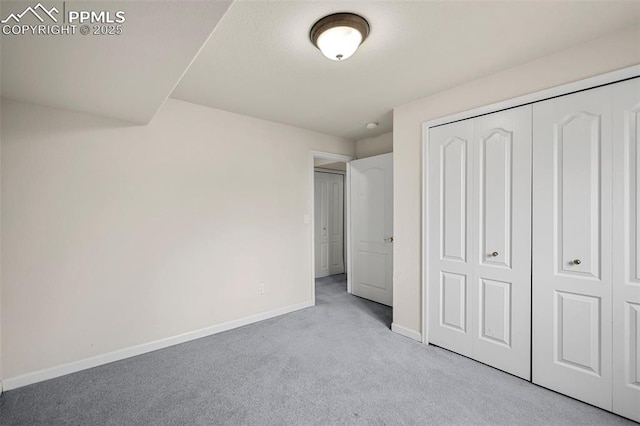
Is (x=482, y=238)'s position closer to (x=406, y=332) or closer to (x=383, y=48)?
(x=406, y=332)

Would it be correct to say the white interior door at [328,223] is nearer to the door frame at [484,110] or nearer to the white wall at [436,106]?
the white wall at [436,106]

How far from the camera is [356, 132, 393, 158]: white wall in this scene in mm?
4098

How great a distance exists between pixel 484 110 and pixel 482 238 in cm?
111

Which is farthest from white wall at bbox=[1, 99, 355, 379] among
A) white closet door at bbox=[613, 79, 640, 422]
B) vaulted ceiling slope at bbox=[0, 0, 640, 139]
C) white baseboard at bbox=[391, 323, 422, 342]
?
white closet door at bbox=[613, 79, 640, 422]

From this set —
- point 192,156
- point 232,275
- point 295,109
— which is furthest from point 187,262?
point 295,109

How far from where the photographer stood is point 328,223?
572 centimetres

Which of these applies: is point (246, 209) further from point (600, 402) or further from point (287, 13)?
point (600, 402)

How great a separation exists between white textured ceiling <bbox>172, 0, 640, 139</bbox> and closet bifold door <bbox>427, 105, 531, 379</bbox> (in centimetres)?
52

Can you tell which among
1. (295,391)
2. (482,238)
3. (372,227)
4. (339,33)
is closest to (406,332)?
(482,238)

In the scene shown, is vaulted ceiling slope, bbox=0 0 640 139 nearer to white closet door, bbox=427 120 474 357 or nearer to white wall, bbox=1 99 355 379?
white wall, bbox=1 99 355 379

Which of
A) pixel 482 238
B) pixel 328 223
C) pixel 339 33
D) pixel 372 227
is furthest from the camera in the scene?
pixel 328 223

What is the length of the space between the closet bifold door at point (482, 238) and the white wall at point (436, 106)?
0.50 feet

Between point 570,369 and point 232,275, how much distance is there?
3081 millimetres

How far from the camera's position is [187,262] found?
2857mm
